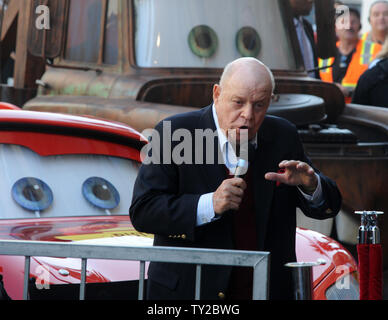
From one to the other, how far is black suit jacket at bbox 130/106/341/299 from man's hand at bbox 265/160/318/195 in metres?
0.14

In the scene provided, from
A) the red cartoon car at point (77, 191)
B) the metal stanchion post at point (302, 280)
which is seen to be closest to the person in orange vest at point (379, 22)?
the red cartoon car at point (77, 191)

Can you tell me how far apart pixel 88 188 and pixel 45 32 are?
9.87 ft

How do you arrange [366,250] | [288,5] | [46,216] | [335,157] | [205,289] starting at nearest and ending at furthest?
[366,250]
[205,289]
[46,216]
[335,157]
[288,5]

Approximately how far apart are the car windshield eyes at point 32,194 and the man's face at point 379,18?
5576 millimetres

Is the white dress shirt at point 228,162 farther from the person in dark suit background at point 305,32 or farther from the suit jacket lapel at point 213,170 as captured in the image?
the person in dark suit background at point 305,32

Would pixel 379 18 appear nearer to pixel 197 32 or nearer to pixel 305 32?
pixel 305 32

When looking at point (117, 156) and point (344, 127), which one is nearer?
point (117, 156)

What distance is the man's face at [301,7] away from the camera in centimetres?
934

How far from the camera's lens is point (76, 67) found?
8461 millimetres

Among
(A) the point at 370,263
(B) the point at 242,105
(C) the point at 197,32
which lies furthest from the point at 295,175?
(C) the point at 197,32

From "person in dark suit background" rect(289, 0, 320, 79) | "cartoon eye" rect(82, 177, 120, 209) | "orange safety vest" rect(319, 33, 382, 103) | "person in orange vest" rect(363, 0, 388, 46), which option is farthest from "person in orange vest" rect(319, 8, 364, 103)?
"cartoon eye" rect(82, 177, 120, 209)

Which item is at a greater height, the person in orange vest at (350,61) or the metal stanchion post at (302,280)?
the person in orange vest at (350,61)
